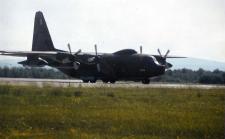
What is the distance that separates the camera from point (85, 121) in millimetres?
14844

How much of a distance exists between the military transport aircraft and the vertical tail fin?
20.2 feet

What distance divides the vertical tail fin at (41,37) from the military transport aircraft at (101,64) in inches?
242

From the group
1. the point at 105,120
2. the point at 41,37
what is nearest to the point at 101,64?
the point at 41,37

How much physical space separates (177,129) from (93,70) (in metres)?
33.1

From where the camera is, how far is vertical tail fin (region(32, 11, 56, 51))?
54.2 m

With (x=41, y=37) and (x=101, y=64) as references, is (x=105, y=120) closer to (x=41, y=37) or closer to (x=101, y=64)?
(x=101, y=64)

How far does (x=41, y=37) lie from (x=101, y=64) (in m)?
12.0

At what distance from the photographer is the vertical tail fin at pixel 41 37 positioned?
178 ft

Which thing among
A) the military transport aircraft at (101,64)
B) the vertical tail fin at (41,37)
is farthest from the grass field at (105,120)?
the vertical tail fin at (41,37)

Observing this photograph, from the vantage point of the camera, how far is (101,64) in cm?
4541

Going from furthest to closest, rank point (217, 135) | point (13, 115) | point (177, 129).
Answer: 1. point (13, 115)
2. point (177, 129)
3. point (217, 135)

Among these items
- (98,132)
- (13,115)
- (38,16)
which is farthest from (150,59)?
(98,132)

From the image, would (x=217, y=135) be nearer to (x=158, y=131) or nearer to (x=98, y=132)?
(x=158, y=131)

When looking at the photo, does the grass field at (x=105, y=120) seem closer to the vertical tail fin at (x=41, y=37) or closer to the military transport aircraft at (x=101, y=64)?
the military transport aircraft at (x=101, y=64)
